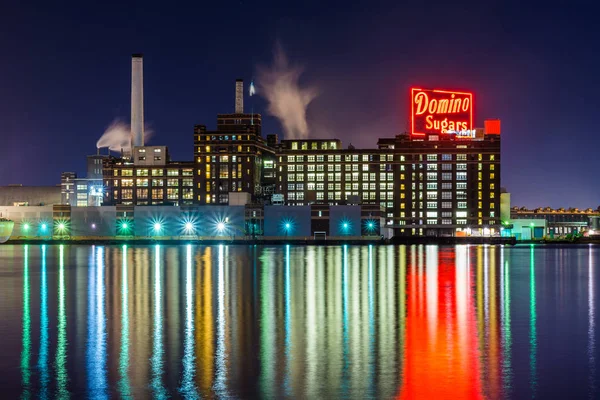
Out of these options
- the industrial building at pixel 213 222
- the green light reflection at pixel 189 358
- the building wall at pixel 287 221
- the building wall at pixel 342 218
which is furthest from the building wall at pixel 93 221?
the green light reflection at pixel 189 358

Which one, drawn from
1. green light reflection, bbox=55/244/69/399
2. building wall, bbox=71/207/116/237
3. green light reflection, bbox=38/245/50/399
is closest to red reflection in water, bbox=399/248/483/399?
green light reflection, bbox=55/244/69/399

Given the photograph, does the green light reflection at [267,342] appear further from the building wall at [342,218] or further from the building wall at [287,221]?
the building wall at [342,218]

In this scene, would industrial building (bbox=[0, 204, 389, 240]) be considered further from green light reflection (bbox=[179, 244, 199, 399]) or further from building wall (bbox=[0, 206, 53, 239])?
green light reflection (bbox=[179, 244, 199, 399])

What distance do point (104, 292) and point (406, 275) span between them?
26.5 meters

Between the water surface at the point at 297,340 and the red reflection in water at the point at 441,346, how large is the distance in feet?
Result: 0.20

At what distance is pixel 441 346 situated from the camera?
92.1 feet

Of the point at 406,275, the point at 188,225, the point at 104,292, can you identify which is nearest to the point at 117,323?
the point at 104,292

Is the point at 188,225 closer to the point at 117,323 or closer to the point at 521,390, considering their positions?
the point at 117,323

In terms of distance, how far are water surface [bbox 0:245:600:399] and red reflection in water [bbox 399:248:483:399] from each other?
6 centimetres

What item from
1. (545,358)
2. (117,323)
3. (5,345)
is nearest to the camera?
(545,358)

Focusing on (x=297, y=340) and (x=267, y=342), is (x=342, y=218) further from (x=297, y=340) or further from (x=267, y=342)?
(x=267, y=342)

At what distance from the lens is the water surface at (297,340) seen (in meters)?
21.8

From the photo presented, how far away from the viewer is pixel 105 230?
18700 cm

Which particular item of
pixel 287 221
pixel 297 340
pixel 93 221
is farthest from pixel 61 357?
pixel 93 221
